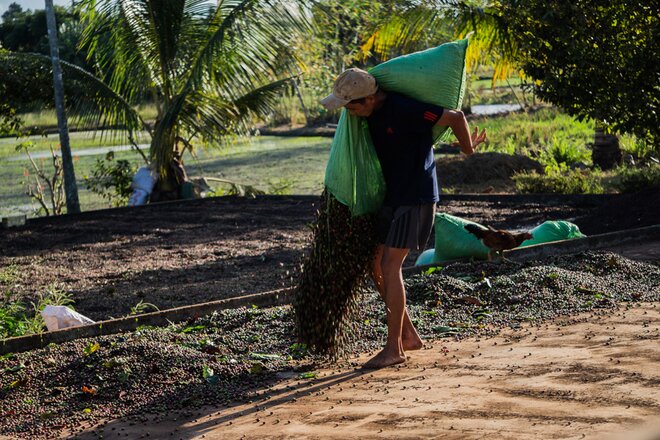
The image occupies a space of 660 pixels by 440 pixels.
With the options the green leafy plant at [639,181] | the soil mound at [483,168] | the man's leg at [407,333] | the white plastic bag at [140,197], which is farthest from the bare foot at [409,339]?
the soil mound at [483,168]

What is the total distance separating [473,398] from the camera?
480 centimetres

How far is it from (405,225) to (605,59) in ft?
20.2

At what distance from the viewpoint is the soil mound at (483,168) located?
682 inches

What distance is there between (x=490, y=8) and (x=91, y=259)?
6287mm

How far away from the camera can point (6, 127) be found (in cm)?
1559

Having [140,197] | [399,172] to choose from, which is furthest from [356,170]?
[140,197]

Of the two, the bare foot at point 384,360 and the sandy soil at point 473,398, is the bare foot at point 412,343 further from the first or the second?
the bare foot at point 384,360

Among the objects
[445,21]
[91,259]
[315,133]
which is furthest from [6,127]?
[315,133]

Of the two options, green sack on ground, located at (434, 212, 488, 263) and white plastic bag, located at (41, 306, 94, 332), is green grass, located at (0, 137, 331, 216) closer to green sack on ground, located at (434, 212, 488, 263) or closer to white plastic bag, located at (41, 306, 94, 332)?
green sack on ground, located at (434, 212, 488, 263)

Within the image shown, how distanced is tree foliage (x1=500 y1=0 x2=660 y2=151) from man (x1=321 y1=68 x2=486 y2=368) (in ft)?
18.8

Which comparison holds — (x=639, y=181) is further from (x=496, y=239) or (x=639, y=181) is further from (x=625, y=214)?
(x=496, y=239)

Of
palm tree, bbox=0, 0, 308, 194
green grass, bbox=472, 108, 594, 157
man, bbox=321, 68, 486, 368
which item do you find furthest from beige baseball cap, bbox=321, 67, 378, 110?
green grass, bbox=472, 108, 594, 157

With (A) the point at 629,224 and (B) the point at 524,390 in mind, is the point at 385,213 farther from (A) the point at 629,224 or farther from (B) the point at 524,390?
(A) the point at 629,224

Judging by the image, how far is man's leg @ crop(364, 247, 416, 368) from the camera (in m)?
5.61
